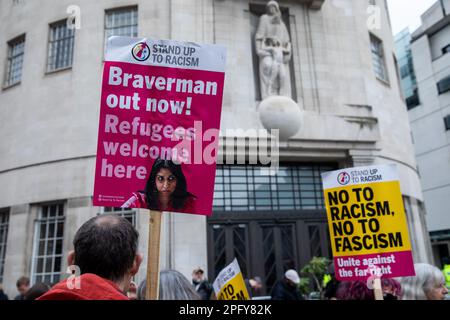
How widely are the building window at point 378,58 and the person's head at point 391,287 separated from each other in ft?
42.1

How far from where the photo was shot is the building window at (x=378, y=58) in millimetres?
15539

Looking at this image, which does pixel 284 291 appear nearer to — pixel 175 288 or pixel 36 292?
pixel 36 292

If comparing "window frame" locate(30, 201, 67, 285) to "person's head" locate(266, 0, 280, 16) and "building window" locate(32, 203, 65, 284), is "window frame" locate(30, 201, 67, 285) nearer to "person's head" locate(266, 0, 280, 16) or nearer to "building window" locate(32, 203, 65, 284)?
"building window" locate(32, 203, 65, 284)

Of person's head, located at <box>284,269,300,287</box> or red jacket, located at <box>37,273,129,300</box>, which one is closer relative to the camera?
red jacket, located at <box>37,273,129,300</box>

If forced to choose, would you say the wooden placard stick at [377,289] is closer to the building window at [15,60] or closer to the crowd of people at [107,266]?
the crowd of people at [107,266]

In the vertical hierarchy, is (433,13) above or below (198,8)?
above

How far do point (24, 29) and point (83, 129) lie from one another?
545 centimetres

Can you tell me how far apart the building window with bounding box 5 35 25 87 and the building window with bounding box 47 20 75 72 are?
59.4 inches

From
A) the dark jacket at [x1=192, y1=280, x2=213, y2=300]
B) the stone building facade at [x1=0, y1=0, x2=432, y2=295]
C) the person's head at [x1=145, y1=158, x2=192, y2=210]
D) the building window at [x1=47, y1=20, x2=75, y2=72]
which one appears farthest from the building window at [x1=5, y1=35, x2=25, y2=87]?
the person's head at [x1=145, y1=158, x2=192, y2=210]

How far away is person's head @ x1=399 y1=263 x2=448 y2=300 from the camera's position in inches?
139

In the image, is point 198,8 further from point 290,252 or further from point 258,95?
point 290,252
